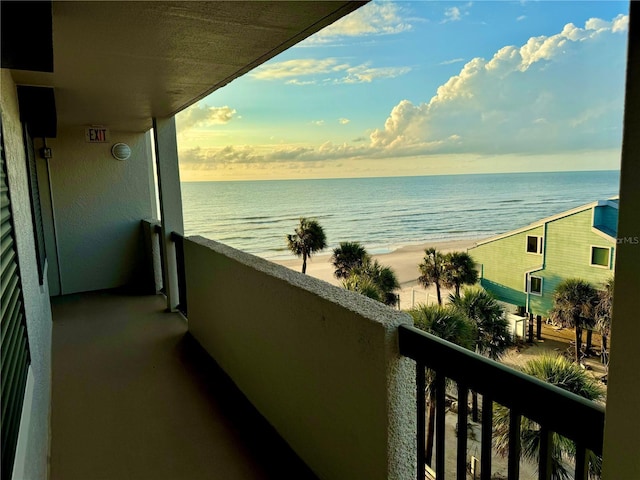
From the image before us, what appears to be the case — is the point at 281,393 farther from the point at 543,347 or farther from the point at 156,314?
the point at 543,347

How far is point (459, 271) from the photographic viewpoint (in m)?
15.1

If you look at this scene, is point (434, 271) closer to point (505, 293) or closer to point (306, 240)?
point (505, 293)

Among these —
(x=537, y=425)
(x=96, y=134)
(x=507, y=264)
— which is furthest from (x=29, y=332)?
(x=507, y=264)

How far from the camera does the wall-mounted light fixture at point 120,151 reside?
5645 millimetres

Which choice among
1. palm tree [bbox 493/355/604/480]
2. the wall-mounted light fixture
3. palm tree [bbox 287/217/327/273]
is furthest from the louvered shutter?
palm tree [bbox 287/217/327/273]

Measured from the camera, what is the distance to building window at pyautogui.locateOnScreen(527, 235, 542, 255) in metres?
18.2

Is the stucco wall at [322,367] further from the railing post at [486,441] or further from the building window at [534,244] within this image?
the building window at [534,244]

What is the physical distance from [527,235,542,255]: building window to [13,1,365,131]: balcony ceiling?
59.9 ft

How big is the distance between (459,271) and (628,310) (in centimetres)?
1512

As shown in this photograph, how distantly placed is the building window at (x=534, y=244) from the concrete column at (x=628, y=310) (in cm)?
1943

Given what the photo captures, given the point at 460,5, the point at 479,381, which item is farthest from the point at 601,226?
the point at 460,5

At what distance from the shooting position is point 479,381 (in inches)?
45.5

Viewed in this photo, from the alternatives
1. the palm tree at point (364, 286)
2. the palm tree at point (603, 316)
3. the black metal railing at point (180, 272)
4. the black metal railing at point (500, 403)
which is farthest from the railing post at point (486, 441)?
the palm tree at point (603, 316)

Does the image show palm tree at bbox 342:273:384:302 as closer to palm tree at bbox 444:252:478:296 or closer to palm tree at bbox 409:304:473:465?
palm tree at bbox 444:252:478:296
